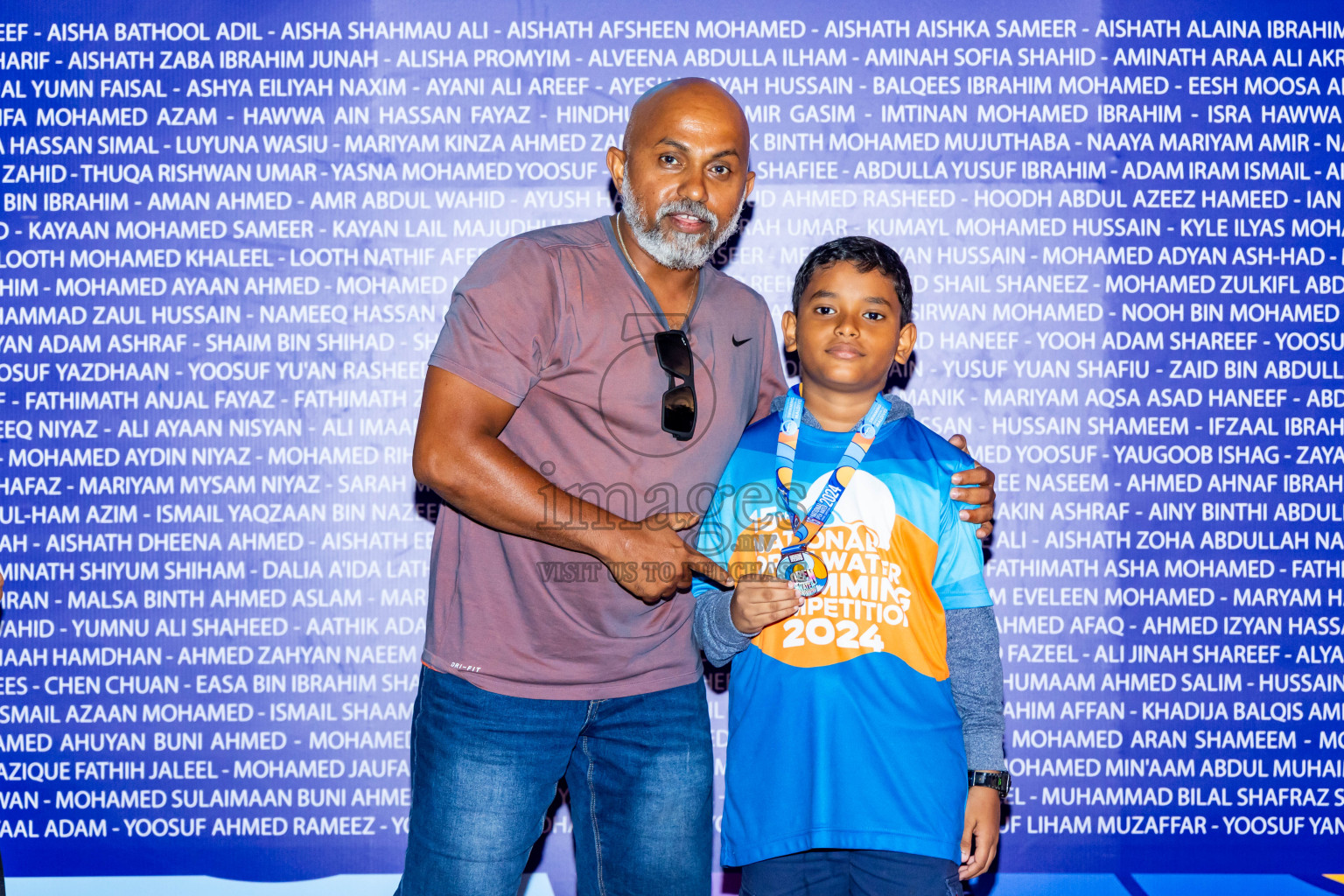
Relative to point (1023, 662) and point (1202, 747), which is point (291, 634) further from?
point (1202, 747)

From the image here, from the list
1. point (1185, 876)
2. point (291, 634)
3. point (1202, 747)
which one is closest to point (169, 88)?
point (291, 634)

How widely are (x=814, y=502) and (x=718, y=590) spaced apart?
291mm

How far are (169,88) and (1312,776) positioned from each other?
4.21 m

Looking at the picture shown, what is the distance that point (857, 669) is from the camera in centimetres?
184

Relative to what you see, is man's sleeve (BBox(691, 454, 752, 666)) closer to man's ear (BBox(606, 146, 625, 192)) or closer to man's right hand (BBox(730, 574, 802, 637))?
man's right hand (BBox(730, 574, 802, 637))

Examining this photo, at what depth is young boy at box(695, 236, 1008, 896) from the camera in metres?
1.81

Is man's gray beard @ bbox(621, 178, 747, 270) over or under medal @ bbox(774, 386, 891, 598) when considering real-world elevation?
over

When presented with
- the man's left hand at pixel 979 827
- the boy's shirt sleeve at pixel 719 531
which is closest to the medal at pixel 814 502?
the boy's shirt sleeve at pixel 719 531

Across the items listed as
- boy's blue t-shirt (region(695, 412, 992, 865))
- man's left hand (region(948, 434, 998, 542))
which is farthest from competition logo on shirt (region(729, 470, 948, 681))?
man's left hand (region(948, 434, 998, 542))

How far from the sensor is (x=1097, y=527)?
2799mm

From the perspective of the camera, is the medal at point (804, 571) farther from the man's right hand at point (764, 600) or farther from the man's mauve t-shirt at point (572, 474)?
the man's mauve t-shirt at point (572, 474)

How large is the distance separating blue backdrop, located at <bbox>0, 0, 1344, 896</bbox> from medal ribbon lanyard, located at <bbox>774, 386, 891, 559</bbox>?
0.95 meters

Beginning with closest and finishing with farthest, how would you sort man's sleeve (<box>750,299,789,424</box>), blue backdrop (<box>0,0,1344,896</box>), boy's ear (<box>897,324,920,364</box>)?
1. boy's ear (<box>897,324,920,364</box>)
2. man's sleeve (<box>750,299,789,424</box>)
3. blue backdrop (<box>0,0,1344,896</box>)

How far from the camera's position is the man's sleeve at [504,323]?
1.81 m
